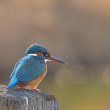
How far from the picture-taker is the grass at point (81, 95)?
9.06 m

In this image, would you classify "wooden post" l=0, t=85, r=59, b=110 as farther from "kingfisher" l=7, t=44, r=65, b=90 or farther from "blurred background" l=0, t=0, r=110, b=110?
"blurred background" l=0, t=0, r=110, b=110

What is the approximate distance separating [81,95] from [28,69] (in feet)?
16.1

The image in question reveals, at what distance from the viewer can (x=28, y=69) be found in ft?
15.8

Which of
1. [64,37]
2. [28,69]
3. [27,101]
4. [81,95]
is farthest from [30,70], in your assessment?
[64,37]

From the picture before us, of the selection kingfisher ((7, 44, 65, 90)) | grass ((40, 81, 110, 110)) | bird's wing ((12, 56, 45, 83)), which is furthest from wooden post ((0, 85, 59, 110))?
grass ((40, 81, 110, 110))

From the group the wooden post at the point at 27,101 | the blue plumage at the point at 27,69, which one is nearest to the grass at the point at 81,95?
the blue plumage at the point at 27,69

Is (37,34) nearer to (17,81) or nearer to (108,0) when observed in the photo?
(108,0)

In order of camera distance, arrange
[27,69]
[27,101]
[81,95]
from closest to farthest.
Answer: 1. [27,101]
2. [27,69]
3. [81,95]

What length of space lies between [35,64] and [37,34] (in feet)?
19.0

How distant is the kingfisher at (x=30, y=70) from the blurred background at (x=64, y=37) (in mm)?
4625

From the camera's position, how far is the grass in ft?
29.7

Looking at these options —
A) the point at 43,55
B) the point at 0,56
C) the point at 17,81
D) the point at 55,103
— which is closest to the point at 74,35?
the point at 0,56

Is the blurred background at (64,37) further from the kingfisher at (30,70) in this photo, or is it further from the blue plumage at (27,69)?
the blue plumage at (27,69)

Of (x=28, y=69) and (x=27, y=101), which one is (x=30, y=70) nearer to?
(x=28, y=69)
